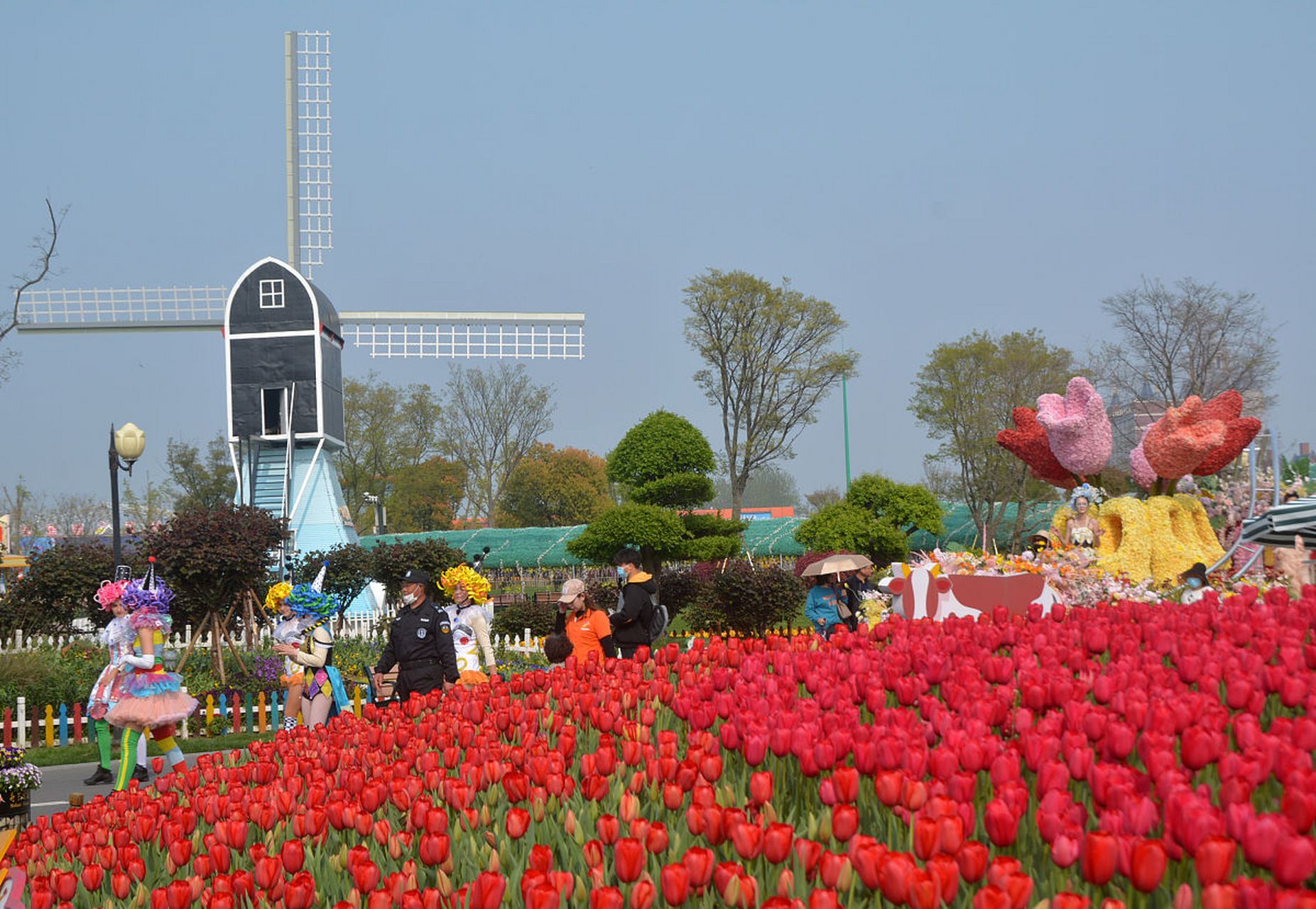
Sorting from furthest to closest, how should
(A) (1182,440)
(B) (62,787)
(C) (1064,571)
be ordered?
(A) (1182,440)
(C) (1064,571)
(B) (62,787)

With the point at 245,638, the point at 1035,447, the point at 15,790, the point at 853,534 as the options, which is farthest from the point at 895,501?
the point at 15,790

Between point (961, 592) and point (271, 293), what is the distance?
77.6 ft

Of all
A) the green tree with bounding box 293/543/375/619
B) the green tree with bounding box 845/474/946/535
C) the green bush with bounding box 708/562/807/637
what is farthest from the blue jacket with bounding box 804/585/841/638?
the green tree with bounding box 845/474/946/535

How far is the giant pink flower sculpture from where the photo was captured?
17094 millimetres

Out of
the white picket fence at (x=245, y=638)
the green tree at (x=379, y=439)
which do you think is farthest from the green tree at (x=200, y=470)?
the white picket fence at (x=245, y=638)

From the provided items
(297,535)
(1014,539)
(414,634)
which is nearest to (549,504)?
(1014,539)

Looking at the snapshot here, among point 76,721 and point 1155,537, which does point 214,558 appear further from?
point 1155,537

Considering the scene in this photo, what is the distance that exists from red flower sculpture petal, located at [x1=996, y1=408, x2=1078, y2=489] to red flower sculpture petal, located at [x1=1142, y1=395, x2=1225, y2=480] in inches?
81.7

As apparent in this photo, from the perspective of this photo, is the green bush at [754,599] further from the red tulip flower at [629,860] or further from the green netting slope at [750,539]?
the green netting slope at [750,539]

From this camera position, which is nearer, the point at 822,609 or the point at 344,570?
the point at 822,609

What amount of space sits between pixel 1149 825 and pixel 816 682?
5.84ft

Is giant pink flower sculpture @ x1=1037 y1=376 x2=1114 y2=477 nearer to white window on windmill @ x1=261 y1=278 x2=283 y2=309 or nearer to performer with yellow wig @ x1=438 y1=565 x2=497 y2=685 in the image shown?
performer with yellow wig @ x1=438 y1=565 x2=497 y2=685

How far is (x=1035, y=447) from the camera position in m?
18.4

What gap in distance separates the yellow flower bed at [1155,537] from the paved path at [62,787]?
11653mm
